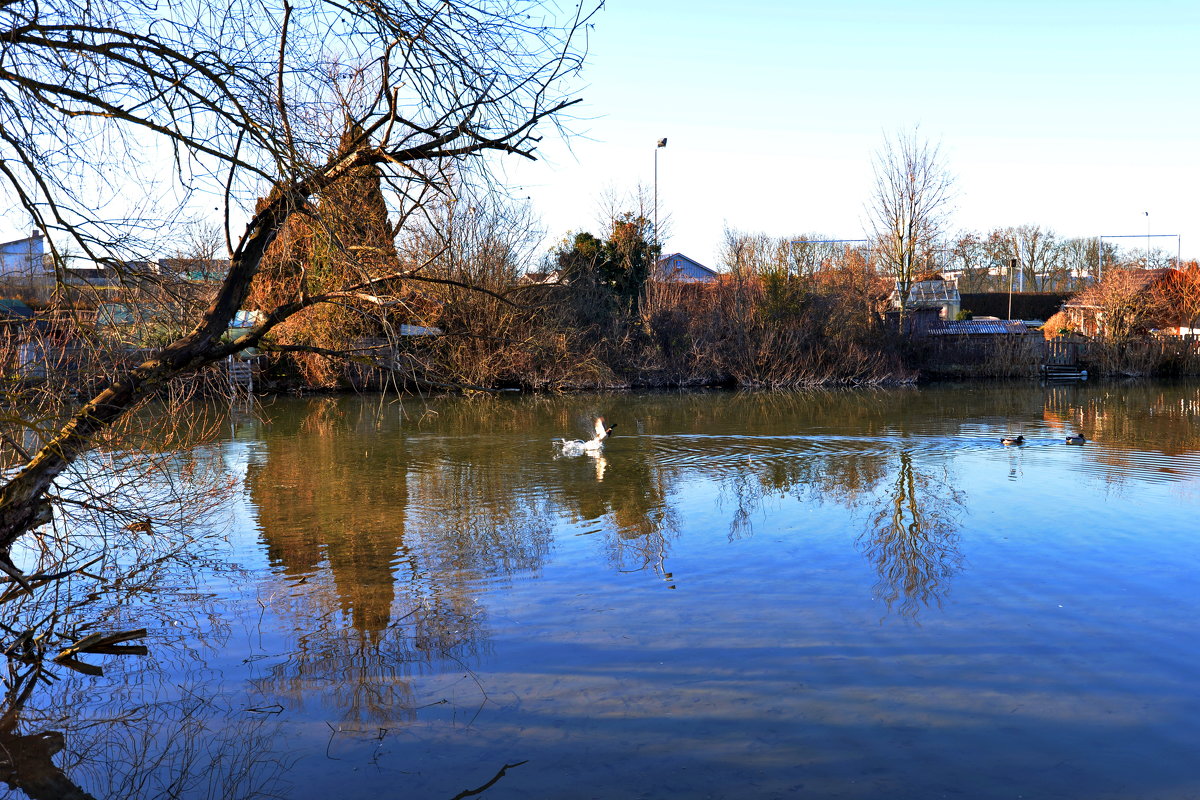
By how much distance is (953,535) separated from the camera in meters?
10.1

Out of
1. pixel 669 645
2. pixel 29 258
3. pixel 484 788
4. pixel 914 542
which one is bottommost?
pixel 484 788

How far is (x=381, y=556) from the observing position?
934 centimetres

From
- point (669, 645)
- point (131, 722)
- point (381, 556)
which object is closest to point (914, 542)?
point (669, 645)

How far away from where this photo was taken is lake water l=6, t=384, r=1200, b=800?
5062mm

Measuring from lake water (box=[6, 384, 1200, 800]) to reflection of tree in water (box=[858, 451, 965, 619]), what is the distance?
0.06 metres

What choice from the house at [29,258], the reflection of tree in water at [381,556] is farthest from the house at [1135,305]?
the house at [29,258]

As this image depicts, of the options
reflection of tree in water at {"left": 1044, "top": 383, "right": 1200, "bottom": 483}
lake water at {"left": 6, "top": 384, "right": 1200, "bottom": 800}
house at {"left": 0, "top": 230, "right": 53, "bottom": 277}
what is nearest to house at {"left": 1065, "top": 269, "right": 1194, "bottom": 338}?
reflection of tree in water at {"left": 1044, "top": 383, "right": 1200, "bottom": 483}

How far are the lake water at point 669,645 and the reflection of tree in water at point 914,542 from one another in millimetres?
56

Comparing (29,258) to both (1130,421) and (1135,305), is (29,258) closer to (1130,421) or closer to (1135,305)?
(1130,421)

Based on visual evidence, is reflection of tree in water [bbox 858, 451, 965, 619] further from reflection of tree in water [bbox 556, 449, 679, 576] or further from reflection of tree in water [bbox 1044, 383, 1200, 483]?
reflection of tree in water [bbox 1044, 383, 1200, 483]

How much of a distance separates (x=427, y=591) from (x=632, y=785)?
3.67 meters

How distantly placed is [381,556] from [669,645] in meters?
3.70

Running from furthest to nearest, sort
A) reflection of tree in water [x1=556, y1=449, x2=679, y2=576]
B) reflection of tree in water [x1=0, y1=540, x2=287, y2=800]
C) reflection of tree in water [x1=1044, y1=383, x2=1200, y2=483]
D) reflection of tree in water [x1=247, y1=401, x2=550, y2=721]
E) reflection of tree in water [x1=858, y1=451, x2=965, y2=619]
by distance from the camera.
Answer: reflection of tree in water [x1=1044, y1=383, x2=1200, y2=483] < reflection of tree in water [x1=556, y1=449, x2=679, y2=576] < reflection of tree in water [x1=858, y1=451, x2=965, y2=619] < reflection of tree in water [x1=247, y1=401, x2=550, y2=721] < reflection of tree in water [x1=0, y1=540, x2=287, y2=800]

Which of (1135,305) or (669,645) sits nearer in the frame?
(669,645)
